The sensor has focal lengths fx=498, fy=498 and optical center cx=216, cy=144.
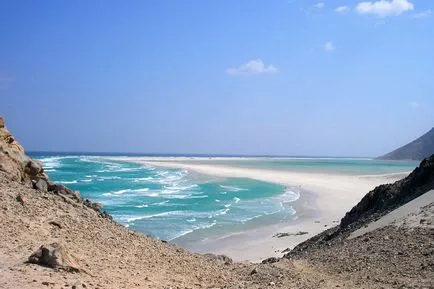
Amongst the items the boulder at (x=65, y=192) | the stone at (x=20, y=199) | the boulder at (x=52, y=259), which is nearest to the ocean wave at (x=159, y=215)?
the boulder at (x=65, y=192)

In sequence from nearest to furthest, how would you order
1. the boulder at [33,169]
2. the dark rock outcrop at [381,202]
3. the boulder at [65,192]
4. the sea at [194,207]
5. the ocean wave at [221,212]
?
the boulder at [65,192] → the boulder at [33,169] → the dark rock outcrop at [381,202] → the sea at [194,207] → the ocean wave at [221,212]

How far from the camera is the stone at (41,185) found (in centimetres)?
1306

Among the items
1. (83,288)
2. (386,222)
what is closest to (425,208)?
(386,222)

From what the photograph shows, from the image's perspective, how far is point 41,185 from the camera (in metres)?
13.2

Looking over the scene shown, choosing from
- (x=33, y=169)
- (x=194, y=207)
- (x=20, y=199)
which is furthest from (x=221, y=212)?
(x=20, y=199)

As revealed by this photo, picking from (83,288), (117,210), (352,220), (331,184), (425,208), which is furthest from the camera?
(331,184)

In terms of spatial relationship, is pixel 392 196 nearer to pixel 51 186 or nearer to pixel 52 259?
pixel 51 186

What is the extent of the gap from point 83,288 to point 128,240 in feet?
12.1

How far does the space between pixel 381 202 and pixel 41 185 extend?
478 inches

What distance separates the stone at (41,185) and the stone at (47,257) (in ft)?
16.7

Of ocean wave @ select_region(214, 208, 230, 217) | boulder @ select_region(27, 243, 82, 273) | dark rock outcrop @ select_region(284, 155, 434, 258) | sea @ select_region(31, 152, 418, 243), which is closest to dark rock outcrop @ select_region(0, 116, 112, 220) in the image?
boulder @ select_region(27, 243, 82, 273)

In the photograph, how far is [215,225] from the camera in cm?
3064

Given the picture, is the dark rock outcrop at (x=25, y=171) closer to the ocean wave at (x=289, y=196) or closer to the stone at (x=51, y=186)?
the stone at (x=51, y=186)

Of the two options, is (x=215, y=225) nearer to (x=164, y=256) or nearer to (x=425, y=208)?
(x=425, y=208)
